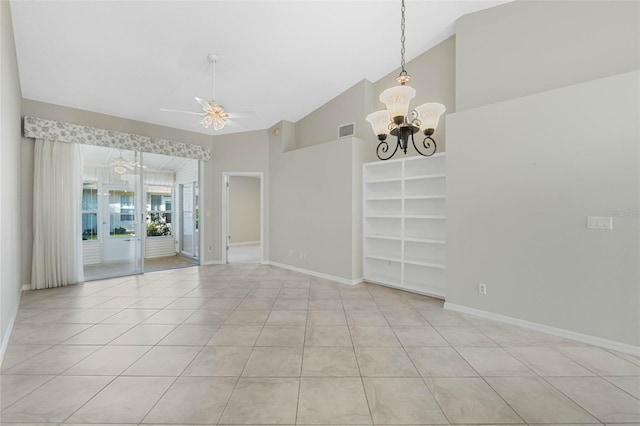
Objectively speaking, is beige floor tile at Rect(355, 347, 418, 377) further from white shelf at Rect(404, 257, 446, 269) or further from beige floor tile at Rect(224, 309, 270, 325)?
white shelf at Rect(404, 257, 446, 269)

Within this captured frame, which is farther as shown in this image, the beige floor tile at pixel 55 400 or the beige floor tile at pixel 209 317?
the beige floor tile at pixel 209 317

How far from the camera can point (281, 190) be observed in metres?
6.18

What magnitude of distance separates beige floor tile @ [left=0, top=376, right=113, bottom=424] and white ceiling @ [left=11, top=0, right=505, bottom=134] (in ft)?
12.0

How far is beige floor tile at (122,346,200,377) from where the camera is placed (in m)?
2.20

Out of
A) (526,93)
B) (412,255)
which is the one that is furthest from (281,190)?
(526,93)

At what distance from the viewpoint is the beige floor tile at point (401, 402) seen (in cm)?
172

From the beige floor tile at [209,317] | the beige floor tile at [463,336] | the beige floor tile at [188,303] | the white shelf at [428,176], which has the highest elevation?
the white shelf at [428,176]

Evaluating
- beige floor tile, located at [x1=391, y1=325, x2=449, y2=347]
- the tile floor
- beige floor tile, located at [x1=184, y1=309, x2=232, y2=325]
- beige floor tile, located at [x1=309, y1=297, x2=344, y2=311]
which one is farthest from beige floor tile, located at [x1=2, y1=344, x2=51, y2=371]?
beige floor tile, located at [x1=391, y1=325, x2=449, y2=347]

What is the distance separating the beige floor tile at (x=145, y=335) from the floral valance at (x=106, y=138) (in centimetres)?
369

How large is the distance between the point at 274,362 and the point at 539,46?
4.64 meters

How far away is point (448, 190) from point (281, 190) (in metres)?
3.68

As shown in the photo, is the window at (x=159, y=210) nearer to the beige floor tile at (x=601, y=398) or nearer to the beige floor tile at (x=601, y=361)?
the beige floor tile at (x=601, y=398)

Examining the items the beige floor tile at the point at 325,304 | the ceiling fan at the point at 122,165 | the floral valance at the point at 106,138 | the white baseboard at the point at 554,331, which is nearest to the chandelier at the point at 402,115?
the beige floor tile at the point at 325,304

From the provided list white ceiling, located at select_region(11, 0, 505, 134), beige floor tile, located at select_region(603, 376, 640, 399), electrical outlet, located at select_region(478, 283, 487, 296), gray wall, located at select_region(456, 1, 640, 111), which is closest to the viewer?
beige floor tile, located at select_region(603, 376, 640, 399)
